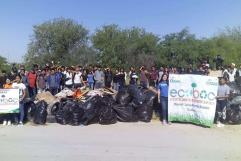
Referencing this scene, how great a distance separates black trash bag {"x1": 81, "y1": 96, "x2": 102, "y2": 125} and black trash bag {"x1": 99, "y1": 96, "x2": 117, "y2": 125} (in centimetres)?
14

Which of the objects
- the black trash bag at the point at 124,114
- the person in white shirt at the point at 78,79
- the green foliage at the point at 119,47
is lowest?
the black trash bag at the point at 124,114

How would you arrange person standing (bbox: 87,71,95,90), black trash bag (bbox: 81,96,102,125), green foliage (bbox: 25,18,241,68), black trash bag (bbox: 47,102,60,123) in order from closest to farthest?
black trash bag (bbox: 81,96,102,125) → black trash bag (bbox: 47,102,60,123) → person standing (bbox: 87,71,95,90) → green foliage (bbox: 25,18,241,68)

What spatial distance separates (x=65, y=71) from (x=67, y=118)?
773cm

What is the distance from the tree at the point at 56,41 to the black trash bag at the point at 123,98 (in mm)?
41453

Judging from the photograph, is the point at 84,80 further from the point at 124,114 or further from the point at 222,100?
the point at 222,100

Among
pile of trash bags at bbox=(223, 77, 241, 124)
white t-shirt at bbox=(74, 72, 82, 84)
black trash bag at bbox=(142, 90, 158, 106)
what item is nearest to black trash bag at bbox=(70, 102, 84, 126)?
black trash bag at bbox=(142, 90, 158, 106)

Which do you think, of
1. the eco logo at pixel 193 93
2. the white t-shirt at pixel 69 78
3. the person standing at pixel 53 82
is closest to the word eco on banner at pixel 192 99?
the eco logo at pixel 193 93

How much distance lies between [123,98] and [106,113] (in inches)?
49.9

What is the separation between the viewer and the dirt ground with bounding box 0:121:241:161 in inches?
414

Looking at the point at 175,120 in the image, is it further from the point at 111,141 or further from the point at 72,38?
the point at 72,38

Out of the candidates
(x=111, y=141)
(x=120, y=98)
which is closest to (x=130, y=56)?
(x=120, y=98)

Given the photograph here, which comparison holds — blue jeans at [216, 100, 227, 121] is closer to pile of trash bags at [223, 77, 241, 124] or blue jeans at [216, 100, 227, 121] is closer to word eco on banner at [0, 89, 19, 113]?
pile of trash bags at [223, 77, 241, 124]

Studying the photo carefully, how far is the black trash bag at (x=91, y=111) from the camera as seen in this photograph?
622 inches

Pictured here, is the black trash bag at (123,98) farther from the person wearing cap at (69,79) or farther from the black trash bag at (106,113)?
the person wearing cap at (69,79)
